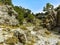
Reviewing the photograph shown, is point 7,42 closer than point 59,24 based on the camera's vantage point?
Yes

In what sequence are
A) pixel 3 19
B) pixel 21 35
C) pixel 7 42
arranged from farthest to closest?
pixel 3 19, pixel 21 35, pixel 7 42

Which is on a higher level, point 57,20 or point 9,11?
point 9,11

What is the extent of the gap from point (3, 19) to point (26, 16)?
2327 inches

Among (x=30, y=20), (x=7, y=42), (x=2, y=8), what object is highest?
(x=2, y=8)

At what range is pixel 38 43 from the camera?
34438mm

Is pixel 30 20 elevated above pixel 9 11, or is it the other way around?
pixel 9 11

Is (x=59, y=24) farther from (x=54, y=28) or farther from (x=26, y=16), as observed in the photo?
(x=26, y=16)

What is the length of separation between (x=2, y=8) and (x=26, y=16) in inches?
2205

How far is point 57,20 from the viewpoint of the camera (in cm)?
7662

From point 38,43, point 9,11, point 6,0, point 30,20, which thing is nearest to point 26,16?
point 30,20

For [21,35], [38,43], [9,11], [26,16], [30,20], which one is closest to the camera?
[21,35]

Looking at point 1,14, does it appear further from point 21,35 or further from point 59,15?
point 59,15

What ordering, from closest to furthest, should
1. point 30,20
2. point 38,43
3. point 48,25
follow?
point 38,43
point 48,25
point 30,20

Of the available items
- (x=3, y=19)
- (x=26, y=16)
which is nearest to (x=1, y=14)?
(x=3, y=19)
